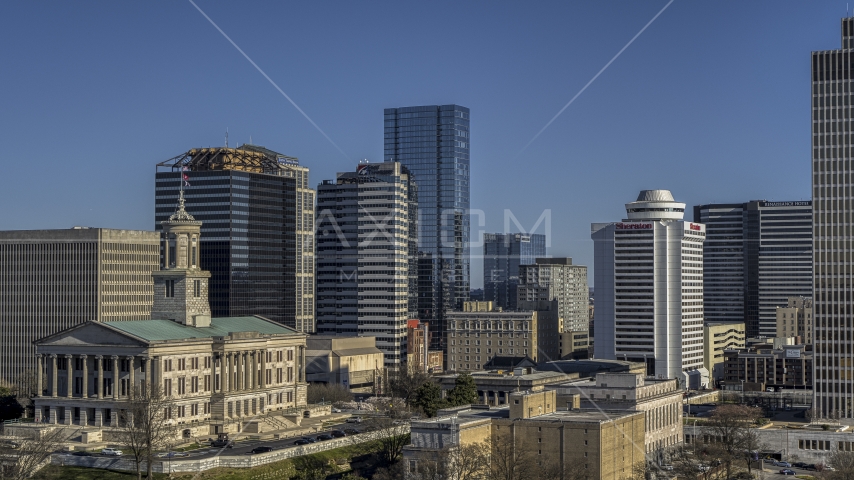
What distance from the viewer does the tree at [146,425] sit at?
138250 mm

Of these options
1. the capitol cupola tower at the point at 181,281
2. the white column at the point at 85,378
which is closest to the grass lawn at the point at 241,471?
the white column at the point at 85,378

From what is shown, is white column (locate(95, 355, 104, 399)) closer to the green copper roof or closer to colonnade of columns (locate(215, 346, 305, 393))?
the green copper roof

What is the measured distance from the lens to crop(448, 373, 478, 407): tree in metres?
185

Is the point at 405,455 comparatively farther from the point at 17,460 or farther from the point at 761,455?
the point at 761,455

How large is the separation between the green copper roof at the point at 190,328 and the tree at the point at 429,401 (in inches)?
856

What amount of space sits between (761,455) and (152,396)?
8398cm

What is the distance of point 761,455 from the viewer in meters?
176

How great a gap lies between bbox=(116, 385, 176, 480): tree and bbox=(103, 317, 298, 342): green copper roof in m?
8.55

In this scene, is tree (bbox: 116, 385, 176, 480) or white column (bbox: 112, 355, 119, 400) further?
white column (bbox: 112, 355, 119, 400)

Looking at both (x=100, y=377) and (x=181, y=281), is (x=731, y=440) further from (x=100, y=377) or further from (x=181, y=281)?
(x=100, y=377)

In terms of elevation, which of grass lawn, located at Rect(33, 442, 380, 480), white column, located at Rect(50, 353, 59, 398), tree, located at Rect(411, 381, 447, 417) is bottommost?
grass lawn, located at Rect(33, 442, 380, 480)

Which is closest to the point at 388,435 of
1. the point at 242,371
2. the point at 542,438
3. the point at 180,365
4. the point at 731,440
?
the point at 542,438

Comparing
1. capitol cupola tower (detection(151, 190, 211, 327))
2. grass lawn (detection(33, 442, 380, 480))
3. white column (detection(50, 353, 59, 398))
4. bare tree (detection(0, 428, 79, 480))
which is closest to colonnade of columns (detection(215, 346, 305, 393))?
capitol cupola tower (detection(151, 190, 211, 327))

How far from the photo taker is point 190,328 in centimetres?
17350
